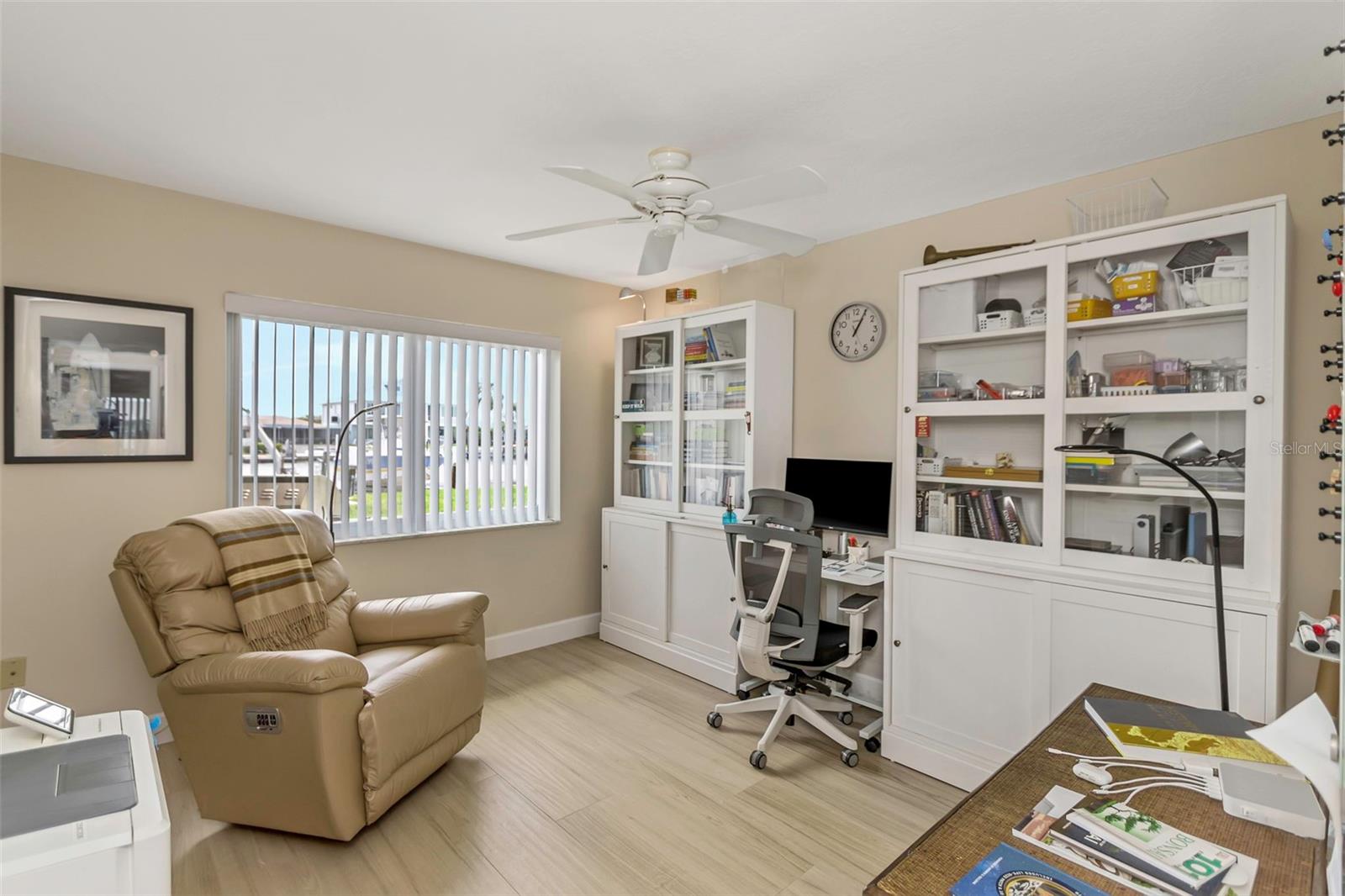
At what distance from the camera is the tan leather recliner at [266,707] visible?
2.14m

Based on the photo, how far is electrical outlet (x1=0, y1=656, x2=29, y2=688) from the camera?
8.50 feet

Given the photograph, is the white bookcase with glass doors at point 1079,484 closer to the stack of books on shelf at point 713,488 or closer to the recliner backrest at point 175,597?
the stack of books on shelf at point 713,488

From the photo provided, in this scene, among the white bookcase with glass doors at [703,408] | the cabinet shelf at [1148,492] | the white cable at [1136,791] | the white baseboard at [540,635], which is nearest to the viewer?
the white cable at [1136,791]

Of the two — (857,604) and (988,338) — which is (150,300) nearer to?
(857,604)

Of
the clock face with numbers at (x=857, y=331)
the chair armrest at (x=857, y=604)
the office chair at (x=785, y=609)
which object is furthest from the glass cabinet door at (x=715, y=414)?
the chair armrest at (x=857, y=604)

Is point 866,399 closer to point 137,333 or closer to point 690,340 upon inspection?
point 690,340

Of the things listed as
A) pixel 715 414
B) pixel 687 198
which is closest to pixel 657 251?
pixel 687 198

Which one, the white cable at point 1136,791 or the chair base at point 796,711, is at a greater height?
the white cable at point 1136,791

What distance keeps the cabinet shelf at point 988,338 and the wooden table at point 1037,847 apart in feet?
5.64

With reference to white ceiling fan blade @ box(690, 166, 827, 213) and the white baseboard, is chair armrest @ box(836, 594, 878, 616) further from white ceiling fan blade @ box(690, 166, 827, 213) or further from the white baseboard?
the white baseboard

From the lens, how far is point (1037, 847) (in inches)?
44.5

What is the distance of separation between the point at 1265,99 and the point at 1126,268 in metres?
0.63

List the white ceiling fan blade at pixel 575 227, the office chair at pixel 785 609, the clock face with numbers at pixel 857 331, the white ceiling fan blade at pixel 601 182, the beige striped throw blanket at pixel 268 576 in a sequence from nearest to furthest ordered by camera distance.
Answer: the white ceiling fan blade at pixel 601 182 → the white ceiling fan blade at pixel 575 227 → the beige striped throw blanket at pixel 268 576 → the office chair at pixel 785 609 → the clock face with numbers at pixel 857 331

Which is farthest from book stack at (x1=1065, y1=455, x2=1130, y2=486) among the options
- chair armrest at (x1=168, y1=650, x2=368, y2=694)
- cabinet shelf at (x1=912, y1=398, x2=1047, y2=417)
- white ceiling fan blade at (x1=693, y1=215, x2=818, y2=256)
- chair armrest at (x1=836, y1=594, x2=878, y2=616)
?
chair armrest at (x1=168, y1=650, x2=368, y2=694)
